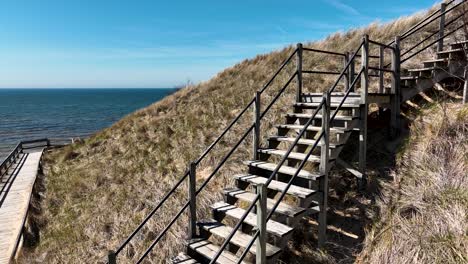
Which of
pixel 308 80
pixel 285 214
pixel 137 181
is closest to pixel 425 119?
pixel 285 214

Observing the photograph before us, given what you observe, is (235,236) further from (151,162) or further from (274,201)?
(151,162)

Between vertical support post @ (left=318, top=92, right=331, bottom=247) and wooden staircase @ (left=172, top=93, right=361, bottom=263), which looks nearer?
wooden staircase @ (left=172, top=93, right=361, bottom=263)

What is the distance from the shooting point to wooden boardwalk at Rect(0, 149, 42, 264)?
38.8 ft

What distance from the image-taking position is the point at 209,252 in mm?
5379

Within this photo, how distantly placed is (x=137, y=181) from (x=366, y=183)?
22.4 feet

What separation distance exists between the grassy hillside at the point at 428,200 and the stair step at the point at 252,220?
49.6 inches

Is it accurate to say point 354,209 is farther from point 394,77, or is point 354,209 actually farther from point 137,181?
point 137,181

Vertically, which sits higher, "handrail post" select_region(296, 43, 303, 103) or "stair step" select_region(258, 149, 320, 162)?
"handrail post" select_region(296, 43, 303, 103)

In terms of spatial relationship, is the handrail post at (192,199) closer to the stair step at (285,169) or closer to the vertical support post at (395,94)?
the stair step at (285,169)

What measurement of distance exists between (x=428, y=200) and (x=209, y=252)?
11.1 feet

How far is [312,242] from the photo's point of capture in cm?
598

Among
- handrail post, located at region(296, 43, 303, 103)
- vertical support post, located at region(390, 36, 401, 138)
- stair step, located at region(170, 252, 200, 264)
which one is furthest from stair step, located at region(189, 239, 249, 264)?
vertical support post, located at region(390, 36, 401, 138)

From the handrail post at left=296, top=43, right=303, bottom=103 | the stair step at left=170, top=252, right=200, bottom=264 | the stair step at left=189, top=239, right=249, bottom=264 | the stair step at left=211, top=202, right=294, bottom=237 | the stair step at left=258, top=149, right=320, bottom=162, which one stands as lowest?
the stair step at left=170, top=252, right=200, bottom=264

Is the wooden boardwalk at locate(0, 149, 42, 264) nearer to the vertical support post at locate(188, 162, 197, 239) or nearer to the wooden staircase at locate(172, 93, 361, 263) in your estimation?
the vertical support post at locate(188, 162, 197, 239)
